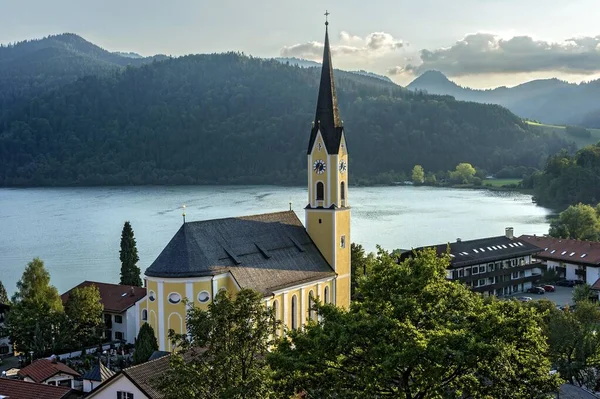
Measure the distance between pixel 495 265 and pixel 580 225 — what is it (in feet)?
68.3

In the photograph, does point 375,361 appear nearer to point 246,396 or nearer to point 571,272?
point 246,396

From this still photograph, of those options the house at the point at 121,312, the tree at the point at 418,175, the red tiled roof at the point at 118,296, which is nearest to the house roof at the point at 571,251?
the red tiled roof at the point at 118,296

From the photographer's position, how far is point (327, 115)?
40219 millimetres

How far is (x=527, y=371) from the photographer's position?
45.5ft

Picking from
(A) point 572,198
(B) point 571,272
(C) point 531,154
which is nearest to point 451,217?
(A) point 572,198

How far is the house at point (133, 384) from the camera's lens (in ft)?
64.3

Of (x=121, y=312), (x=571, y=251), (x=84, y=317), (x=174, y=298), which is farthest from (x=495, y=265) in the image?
(x=174, y=298)

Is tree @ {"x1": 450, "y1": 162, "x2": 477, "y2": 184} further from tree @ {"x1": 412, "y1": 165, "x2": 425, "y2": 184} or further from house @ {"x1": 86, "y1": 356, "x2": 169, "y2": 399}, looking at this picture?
house @ {"x1": 86, "y1": 356, "x2": 169, "y2": 399}

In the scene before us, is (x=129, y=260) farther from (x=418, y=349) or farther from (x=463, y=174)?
(x=463, y=174)

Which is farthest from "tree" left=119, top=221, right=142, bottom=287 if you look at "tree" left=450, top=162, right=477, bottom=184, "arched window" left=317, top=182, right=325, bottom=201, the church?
"tree" left=450, top=162, right=477, bottom=184

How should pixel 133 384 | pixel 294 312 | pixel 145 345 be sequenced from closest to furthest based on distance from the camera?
pixel 133 384, pixel 145 345, pixel 294 312

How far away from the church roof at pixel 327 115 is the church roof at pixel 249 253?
167 inches

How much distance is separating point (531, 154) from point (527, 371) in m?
193

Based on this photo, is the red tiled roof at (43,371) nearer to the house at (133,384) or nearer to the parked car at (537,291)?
the house at (133,384)
